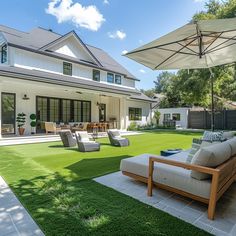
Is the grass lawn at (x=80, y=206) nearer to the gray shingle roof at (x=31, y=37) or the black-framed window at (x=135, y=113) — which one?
the gray shingle roof at (x=31, y=37)

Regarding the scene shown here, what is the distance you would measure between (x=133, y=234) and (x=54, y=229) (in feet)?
3.32

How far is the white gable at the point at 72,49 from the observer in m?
15.0

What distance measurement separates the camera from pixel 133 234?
8.25ft

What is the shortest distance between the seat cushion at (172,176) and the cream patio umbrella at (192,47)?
2.59 metres

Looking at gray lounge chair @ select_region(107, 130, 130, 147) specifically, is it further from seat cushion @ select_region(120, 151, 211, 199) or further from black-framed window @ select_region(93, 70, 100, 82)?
black-framed window @ select_region(93, 70, 100, 82)

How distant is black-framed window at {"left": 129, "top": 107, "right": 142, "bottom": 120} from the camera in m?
20.1

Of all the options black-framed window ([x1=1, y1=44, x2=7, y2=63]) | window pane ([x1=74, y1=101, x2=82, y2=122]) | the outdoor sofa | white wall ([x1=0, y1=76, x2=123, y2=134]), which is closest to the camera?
the outdoor sofa

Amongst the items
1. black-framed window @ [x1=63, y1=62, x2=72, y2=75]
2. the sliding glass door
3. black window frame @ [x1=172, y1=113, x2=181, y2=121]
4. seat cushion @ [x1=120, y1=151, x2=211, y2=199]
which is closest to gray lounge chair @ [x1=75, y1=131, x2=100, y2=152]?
seat cushion @ [x1=120, y1=151, x2=211, y2=199]

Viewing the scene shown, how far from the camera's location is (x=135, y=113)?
67.7ft

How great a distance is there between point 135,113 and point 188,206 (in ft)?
57.3

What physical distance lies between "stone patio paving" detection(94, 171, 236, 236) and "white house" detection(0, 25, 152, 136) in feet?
29.2

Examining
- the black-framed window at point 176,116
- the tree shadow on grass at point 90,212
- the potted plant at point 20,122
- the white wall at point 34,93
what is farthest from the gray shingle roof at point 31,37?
the tree shadow on grass at point 90,212

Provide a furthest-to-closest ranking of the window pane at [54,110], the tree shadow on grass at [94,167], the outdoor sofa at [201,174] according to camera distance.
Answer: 1. the window pane at [54,110]
2. the tree shadow on grass at [94,167]
3. the outdoor sofa at [201,174]

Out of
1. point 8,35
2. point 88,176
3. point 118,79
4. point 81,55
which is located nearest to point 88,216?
point 88,176
